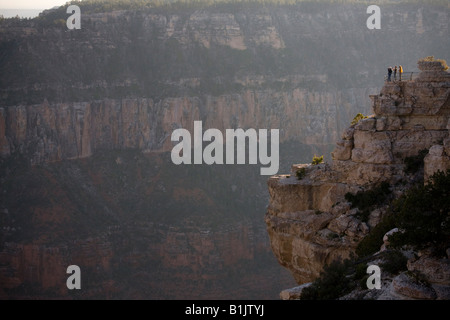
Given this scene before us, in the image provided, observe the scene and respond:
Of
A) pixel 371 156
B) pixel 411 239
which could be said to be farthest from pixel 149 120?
pixel 411 239

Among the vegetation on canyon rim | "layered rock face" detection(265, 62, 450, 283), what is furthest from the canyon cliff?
the vegetation on canyon rim

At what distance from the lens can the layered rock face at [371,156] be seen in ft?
119

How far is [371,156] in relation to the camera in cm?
3684

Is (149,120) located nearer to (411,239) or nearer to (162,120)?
(162,120)

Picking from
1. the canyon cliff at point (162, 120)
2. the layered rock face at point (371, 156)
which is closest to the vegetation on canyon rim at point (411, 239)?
the layered rock face at point (371, 156)

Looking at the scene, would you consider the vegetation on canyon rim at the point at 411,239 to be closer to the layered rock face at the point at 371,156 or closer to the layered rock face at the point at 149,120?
the layered rock face at the point at 371,156

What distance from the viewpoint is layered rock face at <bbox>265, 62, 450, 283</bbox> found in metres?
36.4

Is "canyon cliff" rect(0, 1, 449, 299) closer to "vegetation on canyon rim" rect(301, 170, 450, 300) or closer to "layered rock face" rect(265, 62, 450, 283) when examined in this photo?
"layered rock face" rect(265, 62, 450, 283)

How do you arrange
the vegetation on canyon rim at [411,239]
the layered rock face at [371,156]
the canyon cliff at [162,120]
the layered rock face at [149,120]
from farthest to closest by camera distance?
the layered rock face at [149,120]
the canyon cliff at [162,120]
the layered rock face at [371,156]
the vegetation on canyon rim at [411,239]

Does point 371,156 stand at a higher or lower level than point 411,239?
higher

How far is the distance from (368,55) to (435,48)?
8.26 meters
